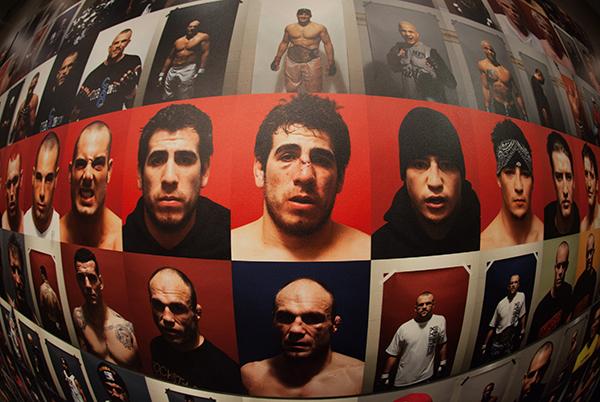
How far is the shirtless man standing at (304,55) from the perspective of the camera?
125cm

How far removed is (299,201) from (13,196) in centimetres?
97

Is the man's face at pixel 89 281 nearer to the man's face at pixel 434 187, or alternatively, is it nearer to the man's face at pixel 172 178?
the man's face at pixel 172 178

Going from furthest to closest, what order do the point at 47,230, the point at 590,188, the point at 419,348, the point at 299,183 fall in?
the point at 590,188 < the point at 47,230 < the point at 419,348 < the point at 299,183

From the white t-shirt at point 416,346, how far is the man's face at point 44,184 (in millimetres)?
1011

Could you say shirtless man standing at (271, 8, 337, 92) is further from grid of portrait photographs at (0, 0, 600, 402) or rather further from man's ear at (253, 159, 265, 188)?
man's ear at (253, 159, 265, 188)

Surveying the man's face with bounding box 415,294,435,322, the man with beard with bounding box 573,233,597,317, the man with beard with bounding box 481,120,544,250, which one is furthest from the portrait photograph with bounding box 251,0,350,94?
the man with beard with bounding box 573,233,597,317

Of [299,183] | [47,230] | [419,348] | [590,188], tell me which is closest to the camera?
[299,183]

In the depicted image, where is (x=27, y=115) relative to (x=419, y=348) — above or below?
above

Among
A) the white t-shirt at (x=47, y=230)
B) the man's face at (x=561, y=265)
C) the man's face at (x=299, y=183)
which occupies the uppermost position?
the man's face at (x=299, y=183)

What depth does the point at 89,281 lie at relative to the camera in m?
1.37

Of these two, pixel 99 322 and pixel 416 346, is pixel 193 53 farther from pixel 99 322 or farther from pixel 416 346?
pixel 416 346

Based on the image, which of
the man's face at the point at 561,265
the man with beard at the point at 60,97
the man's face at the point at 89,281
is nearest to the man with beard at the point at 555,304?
the man's face at the point at 561,265

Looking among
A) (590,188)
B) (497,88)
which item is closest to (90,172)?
(497,88)

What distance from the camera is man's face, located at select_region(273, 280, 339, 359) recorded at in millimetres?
1227
